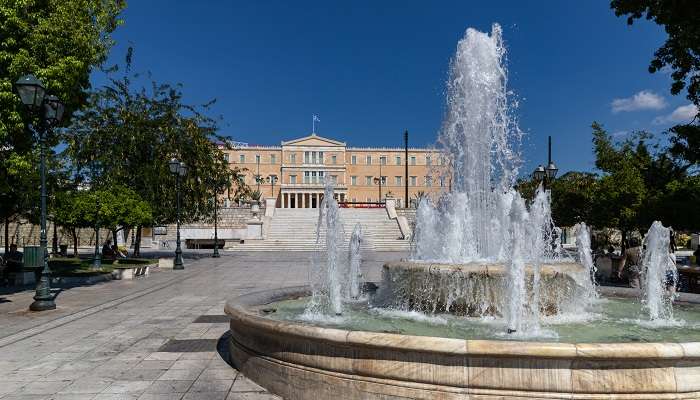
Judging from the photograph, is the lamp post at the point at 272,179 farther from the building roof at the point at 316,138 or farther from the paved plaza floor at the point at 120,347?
the paved plaza floor at the point at 120,347

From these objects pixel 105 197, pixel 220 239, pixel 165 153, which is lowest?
A: pixel 220 239

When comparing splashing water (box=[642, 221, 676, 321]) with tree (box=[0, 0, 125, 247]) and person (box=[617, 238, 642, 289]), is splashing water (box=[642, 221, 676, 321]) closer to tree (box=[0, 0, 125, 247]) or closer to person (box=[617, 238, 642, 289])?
person (box=[617, 238, 642, 289])

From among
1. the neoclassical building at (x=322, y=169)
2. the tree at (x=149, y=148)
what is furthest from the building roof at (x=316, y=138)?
the tree at (x=149, y=148)

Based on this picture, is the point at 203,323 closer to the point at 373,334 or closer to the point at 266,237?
the point at 373,334

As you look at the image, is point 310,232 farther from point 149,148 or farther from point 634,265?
point 634,265

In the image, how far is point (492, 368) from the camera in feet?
12.2

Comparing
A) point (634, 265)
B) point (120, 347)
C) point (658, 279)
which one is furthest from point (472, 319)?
point (634, 265)

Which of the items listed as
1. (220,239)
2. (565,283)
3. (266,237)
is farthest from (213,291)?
(220,239)

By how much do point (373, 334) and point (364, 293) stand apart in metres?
5.02

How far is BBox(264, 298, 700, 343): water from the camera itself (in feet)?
16.9

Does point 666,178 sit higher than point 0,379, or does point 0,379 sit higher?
point 666,178

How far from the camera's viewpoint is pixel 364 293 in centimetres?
902

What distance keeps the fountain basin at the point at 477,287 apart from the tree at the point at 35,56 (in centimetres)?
868

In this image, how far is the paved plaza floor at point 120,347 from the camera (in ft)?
16.2
